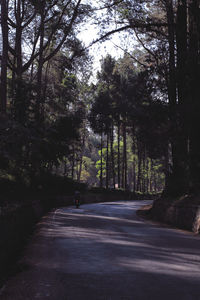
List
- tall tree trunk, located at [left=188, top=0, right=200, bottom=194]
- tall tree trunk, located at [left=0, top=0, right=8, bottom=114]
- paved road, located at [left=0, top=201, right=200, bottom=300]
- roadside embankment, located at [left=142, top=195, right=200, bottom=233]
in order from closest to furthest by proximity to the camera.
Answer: paved road, located at [left=0, top=201, right=200, bottom=300] → roadside embankment, located at [left=142, top=195, right=200, bottom=233] → tall tree trunk, located at [left=188, top=0, right=200, bottom=194] → tall tree trunk, located at [left=0, top=0, right=8, bottom=114]

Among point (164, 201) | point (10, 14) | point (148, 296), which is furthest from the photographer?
point (10, 14)

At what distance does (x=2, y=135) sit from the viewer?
529 inches

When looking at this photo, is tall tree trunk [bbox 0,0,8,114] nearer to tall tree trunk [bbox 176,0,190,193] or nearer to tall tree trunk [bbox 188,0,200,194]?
tall tree trunk [bbox 176,0,190,193]

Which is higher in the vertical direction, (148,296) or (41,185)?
(41,185)

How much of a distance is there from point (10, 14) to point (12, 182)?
1688 centimetres

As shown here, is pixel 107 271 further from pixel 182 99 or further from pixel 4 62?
pixel 4 62

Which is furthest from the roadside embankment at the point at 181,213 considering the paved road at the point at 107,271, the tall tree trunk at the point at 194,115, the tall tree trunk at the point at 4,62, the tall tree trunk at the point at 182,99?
the tall tree trunk at the point at 4,62

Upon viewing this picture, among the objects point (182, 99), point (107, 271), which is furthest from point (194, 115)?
point (107, 271)

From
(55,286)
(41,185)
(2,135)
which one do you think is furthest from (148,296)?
(41,185)

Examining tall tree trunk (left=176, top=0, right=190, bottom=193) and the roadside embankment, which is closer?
the roadside embankment

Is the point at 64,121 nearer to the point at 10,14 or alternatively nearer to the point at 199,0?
the point at 10,14

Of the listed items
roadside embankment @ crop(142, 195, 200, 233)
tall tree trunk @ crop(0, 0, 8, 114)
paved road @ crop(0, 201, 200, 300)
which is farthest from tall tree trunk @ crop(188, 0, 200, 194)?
tall tree trunk @ crop(0, 0, 8, 114)

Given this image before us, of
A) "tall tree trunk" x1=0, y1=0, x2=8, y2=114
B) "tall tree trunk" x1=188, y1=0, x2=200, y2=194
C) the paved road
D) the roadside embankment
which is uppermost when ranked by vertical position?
"tall tree trunk" x1=0, y1=0, x2=8, y2=114

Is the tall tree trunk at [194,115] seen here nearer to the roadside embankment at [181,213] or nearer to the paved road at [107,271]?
the roadside embankment at [181,213]
